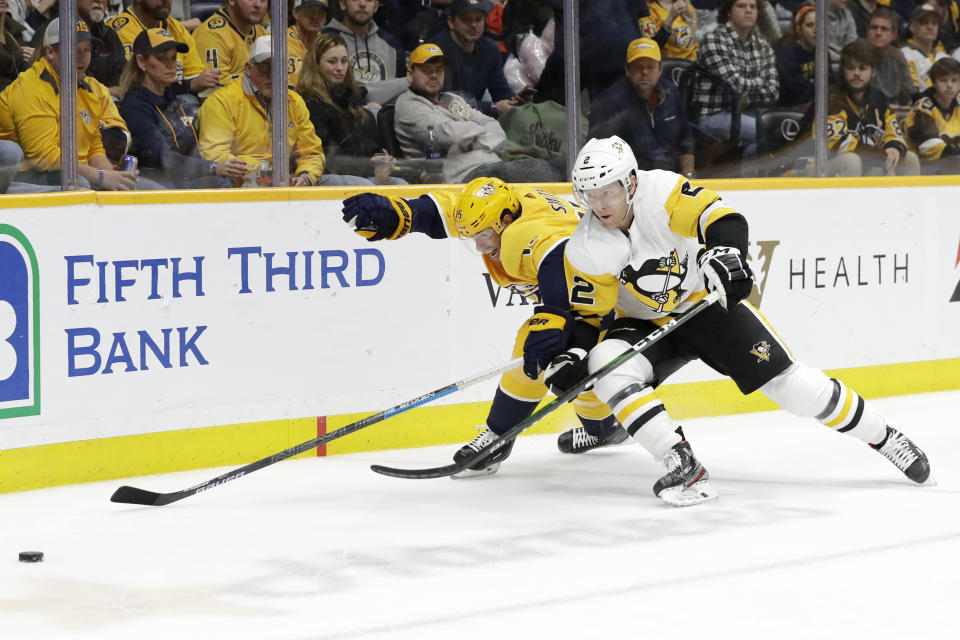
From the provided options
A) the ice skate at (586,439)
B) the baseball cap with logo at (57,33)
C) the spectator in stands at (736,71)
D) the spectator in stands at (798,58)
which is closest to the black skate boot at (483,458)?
the ice skate at (586,439)

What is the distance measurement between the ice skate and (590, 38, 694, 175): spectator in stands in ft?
4.21

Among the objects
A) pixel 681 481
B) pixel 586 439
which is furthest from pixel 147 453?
pixel 681 481

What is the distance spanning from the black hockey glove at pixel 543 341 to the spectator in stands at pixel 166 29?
1.54 m

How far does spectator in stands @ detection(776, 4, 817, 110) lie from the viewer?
5.95 metres

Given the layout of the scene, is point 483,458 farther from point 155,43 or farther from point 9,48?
point 9,48

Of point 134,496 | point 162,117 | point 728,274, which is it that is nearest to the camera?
point 728,274

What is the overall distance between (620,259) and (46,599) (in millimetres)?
1810

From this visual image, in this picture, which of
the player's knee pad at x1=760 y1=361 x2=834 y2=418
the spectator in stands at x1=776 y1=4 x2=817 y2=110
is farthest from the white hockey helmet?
the spectator in stands at x1=776 y1=4 x2=817 y2=110

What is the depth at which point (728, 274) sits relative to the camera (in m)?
3.73

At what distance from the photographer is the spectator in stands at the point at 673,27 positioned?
18.5ft

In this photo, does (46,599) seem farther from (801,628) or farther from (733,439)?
(733,439)

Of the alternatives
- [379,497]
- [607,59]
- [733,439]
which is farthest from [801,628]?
[607,59]

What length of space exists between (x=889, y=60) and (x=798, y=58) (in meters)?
0.61

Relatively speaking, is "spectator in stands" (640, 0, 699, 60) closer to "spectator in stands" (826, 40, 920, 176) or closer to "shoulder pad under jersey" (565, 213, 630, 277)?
"spectator in stands" (826, 40, 920, 176)
